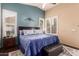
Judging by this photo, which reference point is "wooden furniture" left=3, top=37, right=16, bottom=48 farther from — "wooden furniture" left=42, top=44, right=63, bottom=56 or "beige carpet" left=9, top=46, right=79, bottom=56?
"wooden furniture" left=42, top=44, right=63, bottom=56

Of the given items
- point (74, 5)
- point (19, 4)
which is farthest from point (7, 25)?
point (74, 5)

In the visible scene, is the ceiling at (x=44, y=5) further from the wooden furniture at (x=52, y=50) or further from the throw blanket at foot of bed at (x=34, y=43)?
the wooden furniture at (x=52, y=50)

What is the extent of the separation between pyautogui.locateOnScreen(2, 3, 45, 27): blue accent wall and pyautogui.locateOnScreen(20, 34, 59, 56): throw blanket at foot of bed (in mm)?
223

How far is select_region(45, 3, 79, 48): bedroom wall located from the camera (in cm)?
129

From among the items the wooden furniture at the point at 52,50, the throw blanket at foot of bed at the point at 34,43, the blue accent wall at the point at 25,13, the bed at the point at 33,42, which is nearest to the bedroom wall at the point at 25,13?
the blue accent wall at the point at 25,13

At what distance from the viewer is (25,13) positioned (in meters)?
1.34

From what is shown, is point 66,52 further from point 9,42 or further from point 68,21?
point 9,42

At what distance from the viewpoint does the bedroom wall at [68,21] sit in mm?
1294

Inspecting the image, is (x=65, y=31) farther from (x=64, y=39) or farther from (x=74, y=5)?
(x=74, y=5)

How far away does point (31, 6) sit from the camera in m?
1.34

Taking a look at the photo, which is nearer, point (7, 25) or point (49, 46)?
point (7, 25)

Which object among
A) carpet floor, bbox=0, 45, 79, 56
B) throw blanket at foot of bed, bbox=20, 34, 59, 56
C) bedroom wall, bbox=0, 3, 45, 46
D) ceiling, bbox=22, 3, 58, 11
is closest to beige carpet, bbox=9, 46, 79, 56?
carpet floor, bbox=0, 45, 79, 56

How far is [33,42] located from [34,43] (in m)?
0.03

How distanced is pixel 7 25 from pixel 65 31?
0.97 meters
